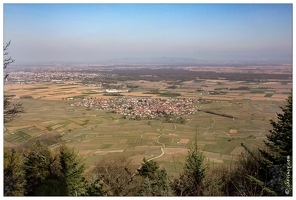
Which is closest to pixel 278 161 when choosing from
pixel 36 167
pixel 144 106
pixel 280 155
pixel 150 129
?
pixel 280 155

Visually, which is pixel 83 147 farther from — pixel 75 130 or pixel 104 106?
pixel 104 106

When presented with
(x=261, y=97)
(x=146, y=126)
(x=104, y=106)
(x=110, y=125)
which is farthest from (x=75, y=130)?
(x=261, y=97)

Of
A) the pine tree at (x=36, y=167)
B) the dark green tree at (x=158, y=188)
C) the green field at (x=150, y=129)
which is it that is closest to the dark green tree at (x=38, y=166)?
the pine tree at (x=36, y=167)

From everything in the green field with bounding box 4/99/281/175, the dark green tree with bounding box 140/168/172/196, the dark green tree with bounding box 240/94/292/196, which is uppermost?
the dark green tree with bounding box 240/94/292/196

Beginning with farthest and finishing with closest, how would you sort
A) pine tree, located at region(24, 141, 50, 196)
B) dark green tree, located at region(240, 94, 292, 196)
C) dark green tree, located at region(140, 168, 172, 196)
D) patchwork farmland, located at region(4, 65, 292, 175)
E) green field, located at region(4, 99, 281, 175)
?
patchwork farmland, located at region(4, 65, 292, 175) → green field, located at region(4, 99, 281, 175) → pine tree, located at region(24, 141, 50, 196) → dark green tree, located at region(140, 168, 172, 196) → dark green tree, located at region(240, 94, 292, 196)

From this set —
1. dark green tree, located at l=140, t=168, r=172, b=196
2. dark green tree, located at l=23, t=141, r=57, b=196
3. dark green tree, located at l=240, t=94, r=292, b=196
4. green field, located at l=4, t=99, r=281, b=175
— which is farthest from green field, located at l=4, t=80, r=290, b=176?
dark green tree, located at l=240, t=94, r=292, b=196

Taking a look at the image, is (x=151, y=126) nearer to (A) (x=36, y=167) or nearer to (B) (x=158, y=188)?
(A) (x=36, y=167)

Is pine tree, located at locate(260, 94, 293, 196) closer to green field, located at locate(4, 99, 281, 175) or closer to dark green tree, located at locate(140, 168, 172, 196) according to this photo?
dark green tree, located at locate(140, 168, 172, 196)

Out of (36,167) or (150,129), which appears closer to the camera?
(36,167)
